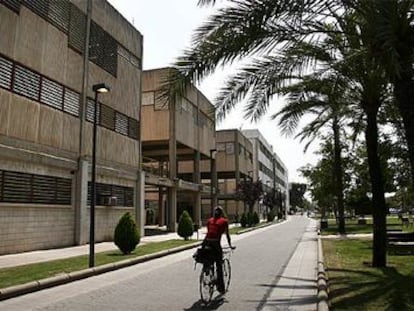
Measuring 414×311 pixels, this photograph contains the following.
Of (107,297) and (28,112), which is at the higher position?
(28,112)

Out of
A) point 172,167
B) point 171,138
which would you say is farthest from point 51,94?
point 172,167

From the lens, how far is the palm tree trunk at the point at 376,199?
45.7 feet

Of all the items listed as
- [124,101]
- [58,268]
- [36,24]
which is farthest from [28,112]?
[124,101]

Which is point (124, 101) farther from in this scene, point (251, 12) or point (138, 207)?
point (251, 12)

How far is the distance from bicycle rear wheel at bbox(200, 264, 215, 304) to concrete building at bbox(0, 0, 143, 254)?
11246 mm

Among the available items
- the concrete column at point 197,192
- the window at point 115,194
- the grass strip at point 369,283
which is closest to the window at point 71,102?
the window at point 115,194

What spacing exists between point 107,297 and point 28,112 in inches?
462

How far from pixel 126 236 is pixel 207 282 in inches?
398

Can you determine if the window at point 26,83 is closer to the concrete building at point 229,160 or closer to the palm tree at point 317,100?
the palm tree at point 317,100

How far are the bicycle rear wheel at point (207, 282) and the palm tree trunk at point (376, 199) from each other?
6.30m

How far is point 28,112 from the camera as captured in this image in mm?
20016

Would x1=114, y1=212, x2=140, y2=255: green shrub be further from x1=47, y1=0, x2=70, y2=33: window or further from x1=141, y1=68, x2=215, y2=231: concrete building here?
x1=141, y1=68, x2=215, y2=231: concrete building

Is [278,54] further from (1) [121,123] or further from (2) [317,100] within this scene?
(1) [121,123]

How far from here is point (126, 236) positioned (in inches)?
749
